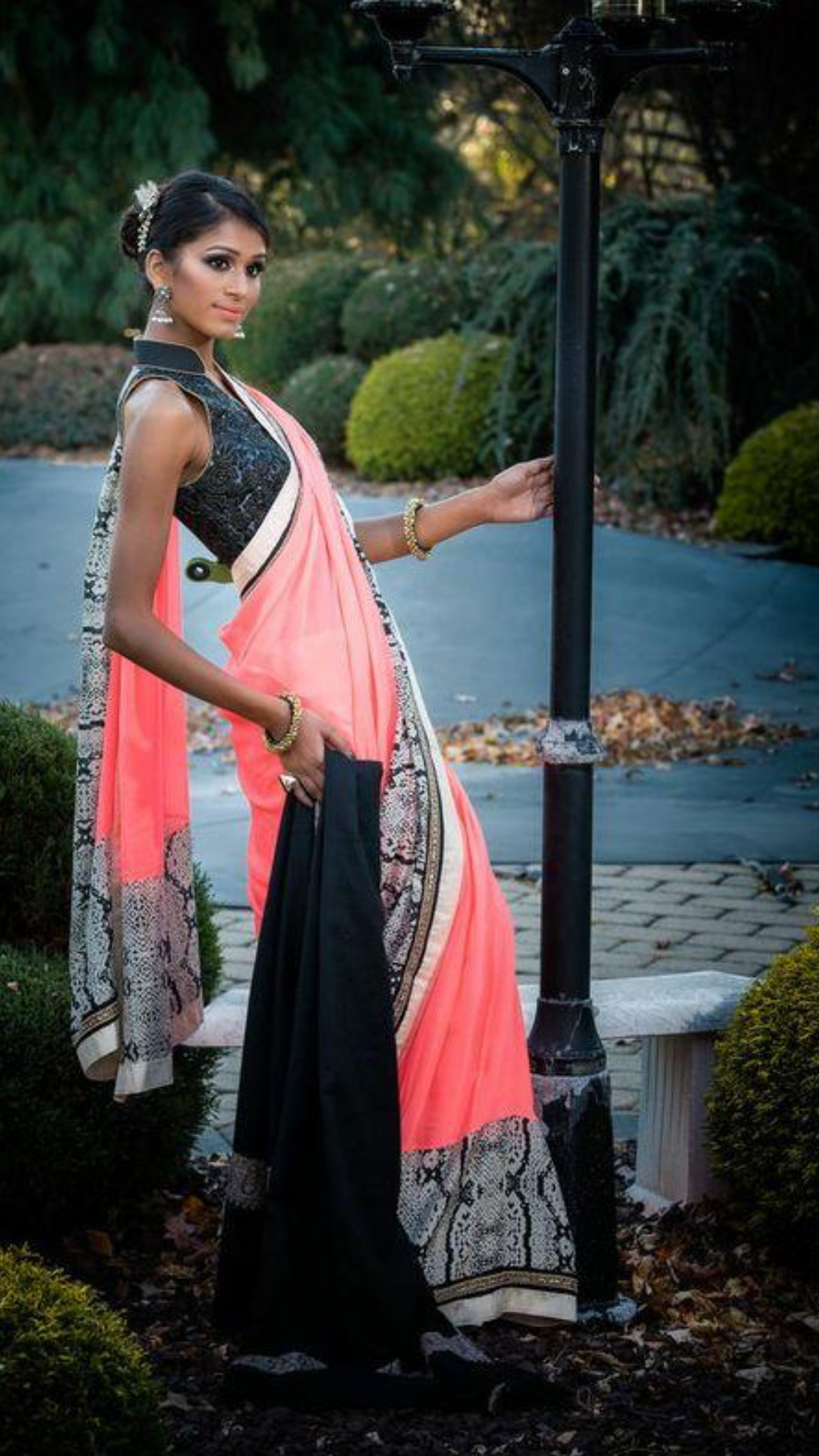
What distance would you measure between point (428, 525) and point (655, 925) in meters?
2.73

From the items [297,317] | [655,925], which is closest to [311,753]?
[655,925]

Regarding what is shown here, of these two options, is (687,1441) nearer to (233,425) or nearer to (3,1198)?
(3,1198)

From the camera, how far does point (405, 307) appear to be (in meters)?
15.7

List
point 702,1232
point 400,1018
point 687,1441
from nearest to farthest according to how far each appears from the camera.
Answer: point 687,1441 < point 400,1018 < point 702,1232

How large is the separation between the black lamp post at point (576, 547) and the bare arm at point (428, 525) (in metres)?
0.23

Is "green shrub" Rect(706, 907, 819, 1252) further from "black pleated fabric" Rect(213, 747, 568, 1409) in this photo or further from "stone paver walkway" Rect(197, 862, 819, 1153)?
"stone paver walkway" Rect(197, 862, 819, 1153)

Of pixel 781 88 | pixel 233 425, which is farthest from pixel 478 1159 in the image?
pixel 781 88

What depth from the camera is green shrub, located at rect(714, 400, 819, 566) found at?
12.3m

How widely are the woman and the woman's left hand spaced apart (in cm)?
29

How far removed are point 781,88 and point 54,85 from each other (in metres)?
6.95

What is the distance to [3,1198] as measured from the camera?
343cm

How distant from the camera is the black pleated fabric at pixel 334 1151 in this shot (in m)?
2.96

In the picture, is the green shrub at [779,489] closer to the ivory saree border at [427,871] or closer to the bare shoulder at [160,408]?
the ivory saree border at [427,871]

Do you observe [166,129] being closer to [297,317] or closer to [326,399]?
[297,317]
